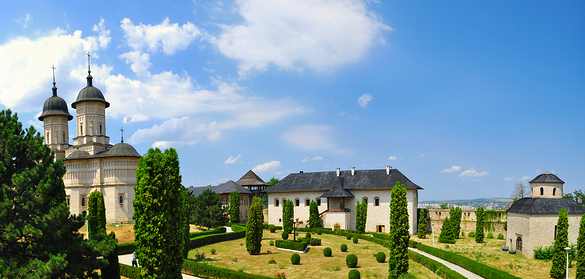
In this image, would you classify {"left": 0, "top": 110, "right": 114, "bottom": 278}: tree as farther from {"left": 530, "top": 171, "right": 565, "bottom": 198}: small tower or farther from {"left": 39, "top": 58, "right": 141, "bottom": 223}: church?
{"left": 530, "top": 171, "right": 565, "bottom": 198}: small tower

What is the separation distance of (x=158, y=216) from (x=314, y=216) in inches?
1506

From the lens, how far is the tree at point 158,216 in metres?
17.8

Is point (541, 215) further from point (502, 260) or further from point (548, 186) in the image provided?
point (502, 260)

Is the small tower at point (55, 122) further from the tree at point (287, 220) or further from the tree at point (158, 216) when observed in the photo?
the tree at point (158, 216)

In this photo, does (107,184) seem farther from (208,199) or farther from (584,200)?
(584,200)

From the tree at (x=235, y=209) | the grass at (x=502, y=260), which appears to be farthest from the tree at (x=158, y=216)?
the tree at (x=235, y=209)

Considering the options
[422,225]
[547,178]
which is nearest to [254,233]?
[422,225]

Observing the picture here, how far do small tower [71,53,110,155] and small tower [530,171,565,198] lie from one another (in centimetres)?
5554

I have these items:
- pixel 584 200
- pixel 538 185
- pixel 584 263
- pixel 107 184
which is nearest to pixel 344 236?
pixel 538 185

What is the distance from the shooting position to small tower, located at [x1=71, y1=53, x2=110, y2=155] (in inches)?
2058

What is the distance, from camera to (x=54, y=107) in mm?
58000

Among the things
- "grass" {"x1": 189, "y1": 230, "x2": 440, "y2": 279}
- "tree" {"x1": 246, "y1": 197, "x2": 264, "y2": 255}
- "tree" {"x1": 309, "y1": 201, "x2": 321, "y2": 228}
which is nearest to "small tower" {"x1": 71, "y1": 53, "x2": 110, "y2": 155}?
"grass" {"x1": 189, "y1": 230, "x2": 440, "y2": 279}

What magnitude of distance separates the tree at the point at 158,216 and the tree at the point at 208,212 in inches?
1227

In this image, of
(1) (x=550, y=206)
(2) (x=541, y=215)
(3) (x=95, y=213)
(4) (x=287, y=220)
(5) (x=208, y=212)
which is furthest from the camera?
(4) (x=287, y=220)
